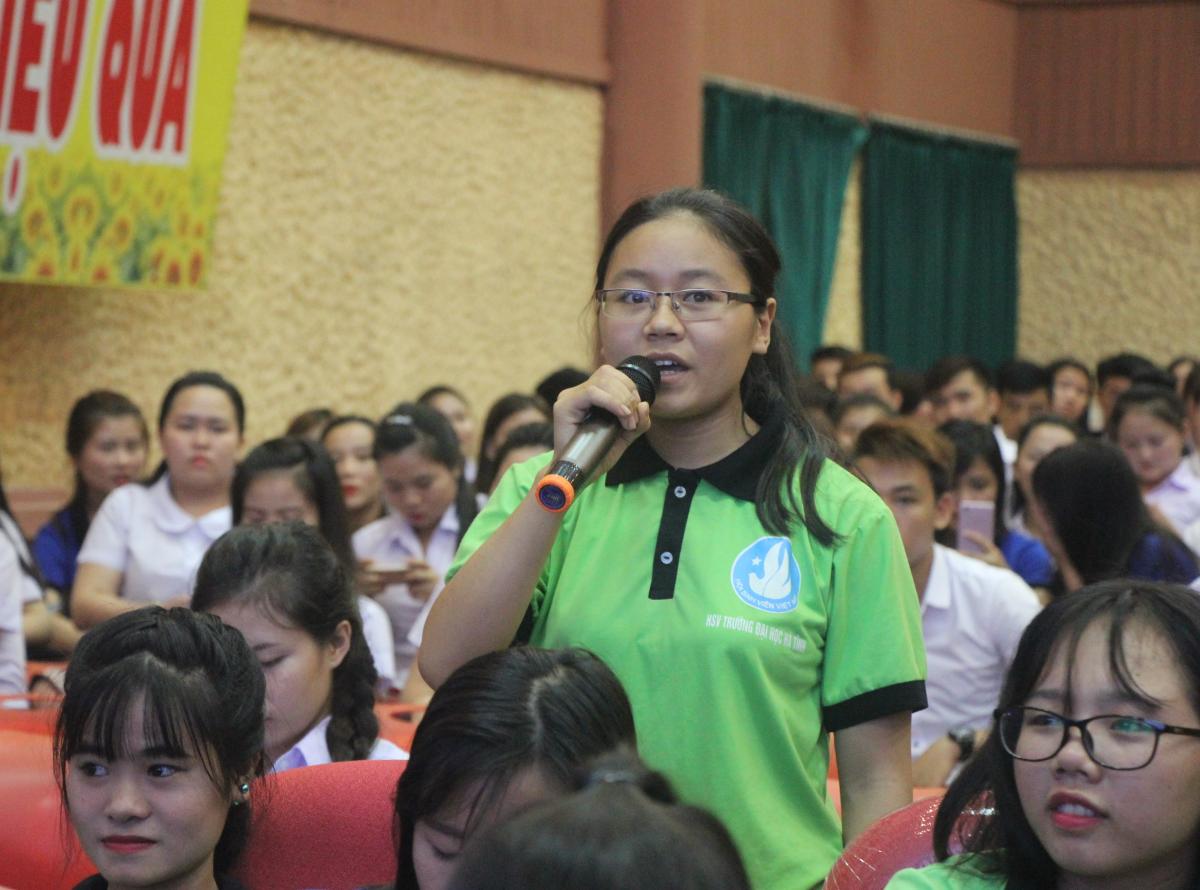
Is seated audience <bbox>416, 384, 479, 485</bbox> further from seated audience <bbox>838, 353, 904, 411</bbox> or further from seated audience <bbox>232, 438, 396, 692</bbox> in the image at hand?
seated audience <bbox>232, 438, 396, 692</bbox>

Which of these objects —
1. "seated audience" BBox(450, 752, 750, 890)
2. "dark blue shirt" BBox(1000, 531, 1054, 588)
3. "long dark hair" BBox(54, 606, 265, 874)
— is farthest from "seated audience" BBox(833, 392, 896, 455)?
"seated audience" BBox(450, 752, 750, 890)

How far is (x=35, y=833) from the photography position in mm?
2223

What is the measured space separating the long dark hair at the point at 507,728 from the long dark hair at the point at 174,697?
0.36m

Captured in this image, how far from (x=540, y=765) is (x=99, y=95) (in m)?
4.24

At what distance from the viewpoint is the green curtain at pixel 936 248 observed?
35.3 ft

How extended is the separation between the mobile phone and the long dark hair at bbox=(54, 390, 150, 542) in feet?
7.26

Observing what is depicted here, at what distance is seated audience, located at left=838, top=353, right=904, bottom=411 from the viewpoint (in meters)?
6.76

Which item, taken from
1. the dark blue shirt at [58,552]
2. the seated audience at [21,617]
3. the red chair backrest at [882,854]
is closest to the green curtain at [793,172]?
the dark blue shirt at [58,552]

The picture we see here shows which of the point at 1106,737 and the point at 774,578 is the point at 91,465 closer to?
the point at 774,578

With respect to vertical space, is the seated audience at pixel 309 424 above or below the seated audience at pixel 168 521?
above

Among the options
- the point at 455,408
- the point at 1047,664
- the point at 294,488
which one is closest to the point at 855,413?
the point at 455,408

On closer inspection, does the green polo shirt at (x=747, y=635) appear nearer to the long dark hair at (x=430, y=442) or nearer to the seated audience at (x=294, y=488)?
the seated audience at (x=294, y=488)

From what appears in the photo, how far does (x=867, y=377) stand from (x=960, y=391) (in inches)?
20.0

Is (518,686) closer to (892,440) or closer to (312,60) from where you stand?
(892,440)
